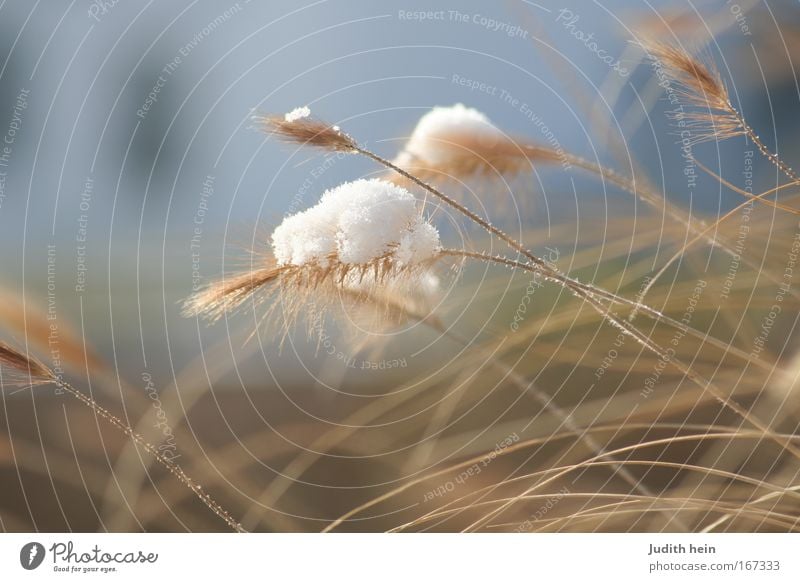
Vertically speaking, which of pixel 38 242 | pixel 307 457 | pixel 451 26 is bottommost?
pixel 307 457

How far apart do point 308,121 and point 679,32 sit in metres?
0.70

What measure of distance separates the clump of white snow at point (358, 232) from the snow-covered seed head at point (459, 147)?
0.70 ft

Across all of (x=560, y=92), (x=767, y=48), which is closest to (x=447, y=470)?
(x=560, y=92)

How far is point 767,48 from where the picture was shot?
51.3 inches

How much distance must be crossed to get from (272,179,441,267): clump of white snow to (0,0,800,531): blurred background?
349 mm

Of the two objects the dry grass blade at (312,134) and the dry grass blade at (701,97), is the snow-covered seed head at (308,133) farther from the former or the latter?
the dry grass blade at (701,97)

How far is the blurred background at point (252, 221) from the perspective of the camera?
1.19 m

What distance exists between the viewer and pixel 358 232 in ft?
2.65

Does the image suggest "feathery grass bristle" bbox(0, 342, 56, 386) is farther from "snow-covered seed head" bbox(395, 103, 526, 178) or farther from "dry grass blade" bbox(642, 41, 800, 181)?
"dry grass blade" bbox(642, 41, 800, 181)

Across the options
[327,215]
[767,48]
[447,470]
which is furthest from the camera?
[767,48]
